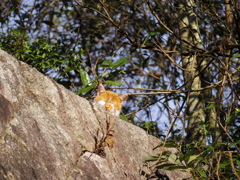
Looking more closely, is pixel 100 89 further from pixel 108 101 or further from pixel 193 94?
pixel 193 94

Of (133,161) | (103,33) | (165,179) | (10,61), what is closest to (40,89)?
(10,61)

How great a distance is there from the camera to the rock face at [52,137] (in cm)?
285

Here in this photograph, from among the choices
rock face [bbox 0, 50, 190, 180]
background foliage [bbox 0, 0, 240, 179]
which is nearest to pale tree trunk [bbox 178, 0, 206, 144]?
background foliage [bbox 0, 0, 240, 179]

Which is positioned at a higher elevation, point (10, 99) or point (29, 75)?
point (29, 75)

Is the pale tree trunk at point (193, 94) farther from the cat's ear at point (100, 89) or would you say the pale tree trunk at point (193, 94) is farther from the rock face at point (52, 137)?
the rock face at point (52, 137)

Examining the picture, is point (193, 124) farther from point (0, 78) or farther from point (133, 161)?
point (0, 78)

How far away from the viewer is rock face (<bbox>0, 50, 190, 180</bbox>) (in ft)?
→ 9.35

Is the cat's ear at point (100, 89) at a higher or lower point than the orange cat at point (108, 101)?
higher

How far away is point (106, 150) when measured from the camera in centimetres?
381

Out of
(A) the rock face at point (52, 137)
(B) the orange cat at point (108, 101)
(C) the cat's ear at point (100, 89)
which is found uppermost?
(C) the cat's ear at point (100, 89)

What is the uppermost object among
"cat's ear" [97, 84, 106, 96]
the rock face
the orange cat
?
"cat's ear" [97, 84, 106, 96]

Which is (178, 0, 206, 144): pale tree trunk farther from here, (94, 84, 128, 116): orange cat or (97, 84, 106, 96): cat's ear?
(97, 84, 106, 96): cat's ear

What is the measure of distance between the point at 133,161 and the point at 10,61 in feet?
5.85

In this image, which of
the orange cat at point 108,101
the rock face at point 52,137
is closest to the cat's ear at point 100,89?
the orange cat at point 108,101
